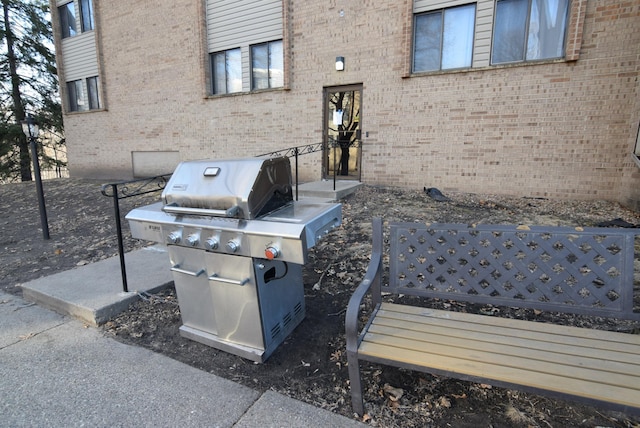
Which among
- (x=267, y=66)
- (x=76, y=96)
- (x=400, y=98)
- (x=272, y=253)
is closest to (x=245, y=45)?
(x=267, y=66)

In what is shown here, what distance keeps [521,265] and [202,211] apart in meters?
2.11

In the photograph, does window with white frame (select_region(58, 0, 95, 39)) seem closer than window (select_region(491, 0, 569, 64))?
No

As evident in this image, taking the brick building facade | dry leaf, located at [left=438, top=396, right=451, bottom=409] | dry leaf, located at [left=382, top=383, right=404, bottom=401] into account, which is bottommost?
dry leaf, located at [left=382, top=383, right=404, bottom=401]

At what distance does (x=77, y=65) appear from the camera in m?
14.6

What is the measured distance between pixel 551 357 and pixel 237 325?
1961 millimetres

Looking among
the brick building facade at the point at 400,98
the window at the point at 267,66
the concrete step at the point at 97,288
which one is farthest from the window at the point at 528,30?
the concrete step at the point at 97,288

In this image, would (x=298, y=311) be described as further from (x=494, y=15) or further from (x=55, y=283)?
(x=494, y=15)

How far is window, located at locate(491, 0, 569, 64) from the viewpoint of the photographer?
→ 276 inches

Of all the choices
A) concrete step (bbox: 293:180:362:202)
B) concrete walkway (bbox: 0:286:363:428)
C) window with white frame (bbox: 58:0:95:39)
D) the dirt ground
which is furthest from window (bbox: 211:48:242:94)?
concrete walkway (bbox: 0:286:363:428)

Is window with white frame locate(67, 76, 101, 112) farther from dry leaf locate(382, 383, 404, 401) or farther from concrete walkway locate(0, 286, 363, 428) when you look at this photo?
dry leaf locate(382, 383, 404, 401)

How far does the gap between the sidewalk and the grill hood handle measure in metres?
1.14

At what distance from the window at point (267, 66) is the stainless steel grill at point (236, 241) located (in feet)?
28.1

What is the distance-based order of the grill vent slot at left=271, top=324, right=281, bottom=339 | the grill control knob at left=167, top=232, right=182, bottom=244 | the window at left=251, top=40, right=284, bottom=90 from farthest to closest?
the window at left=251, top=40, right=284, bottom=90, the grill vent slot at left=271, top=324, right=281, bottom=339, the grill control knob at left=167, top=232, right=182, bottom=244

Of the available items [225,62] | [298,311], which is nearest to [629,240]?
[298,311]
